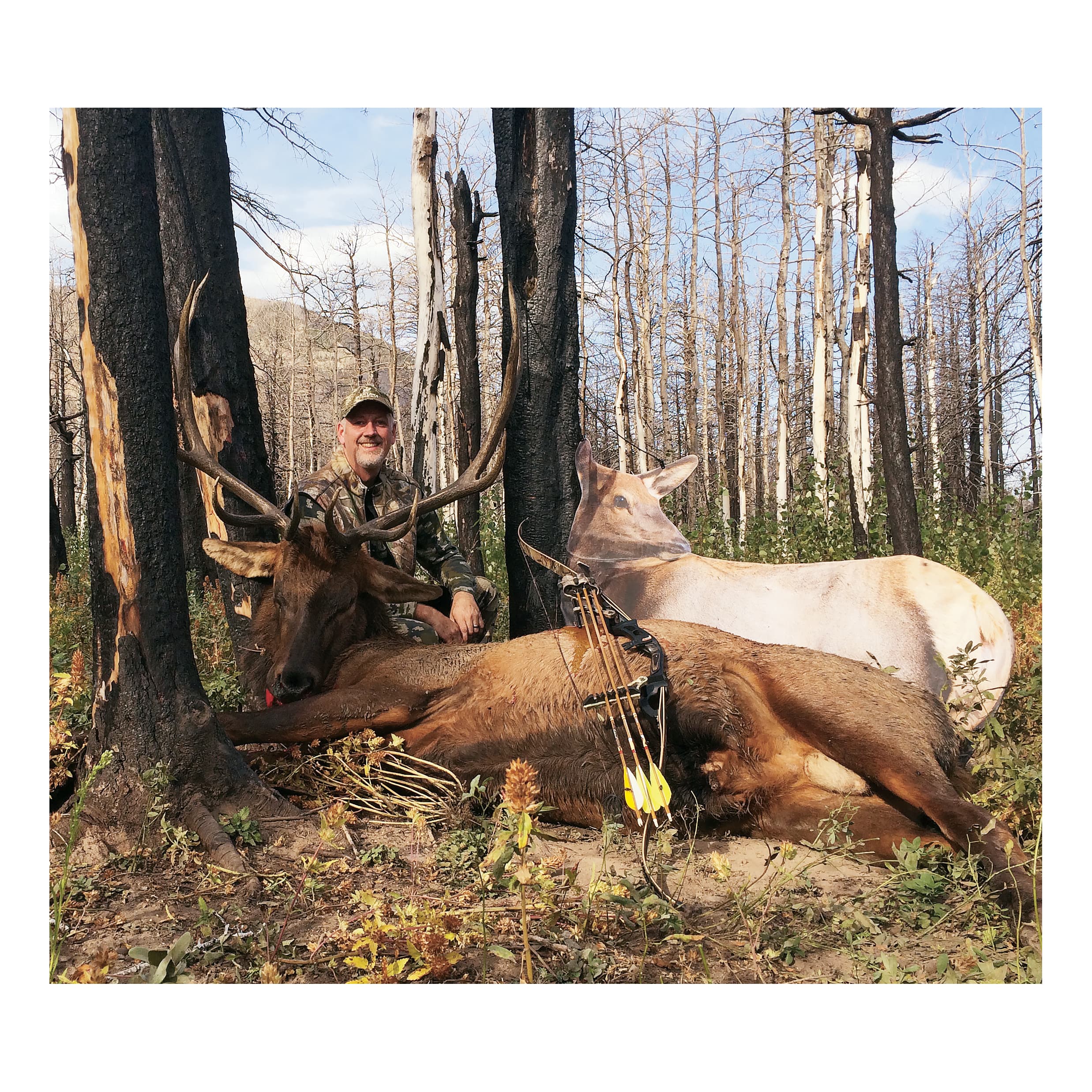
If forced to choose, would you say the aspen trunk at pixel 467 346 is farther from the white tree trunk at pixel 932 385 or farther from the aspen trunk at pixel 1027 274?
the aspen trunk at pixel 1027 274

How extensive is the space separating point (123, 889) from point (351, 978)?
0.94 m

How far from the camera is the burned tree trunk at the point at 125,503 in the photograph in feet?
11.2

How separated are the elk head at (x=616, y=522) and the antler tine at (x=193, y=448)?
2012mm

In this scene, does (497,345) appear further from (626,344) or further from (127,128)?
(127,128)

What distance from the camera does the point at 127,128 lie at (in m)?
3.51

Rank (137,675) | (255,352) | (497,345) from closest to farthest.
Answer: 1. (137,675)
2. (255,352)
3. (497,345)

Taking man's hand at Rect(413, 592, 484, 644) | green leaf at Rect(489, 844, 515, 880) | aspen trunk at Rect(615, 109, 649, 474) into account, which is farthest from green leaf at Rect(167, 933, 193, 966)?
aspen trunk at Rect(615, 109, 649, 474)

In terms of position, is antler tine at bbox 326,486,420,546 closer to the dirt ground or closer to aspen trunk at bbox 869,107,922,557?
the dirt ground

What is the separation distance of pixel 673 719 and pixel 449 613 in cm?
178

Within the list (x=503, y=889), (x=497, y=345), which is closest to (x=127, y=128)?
(x=503, y=889)

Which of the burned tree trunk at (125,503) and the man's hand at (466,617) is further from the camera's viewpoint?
the man's hand at (466,617)

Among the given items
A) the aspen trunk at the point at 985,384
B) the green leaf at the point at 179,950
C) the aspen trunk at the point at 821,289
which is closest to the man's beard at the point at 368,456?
the green leaf at the point at 179,950
